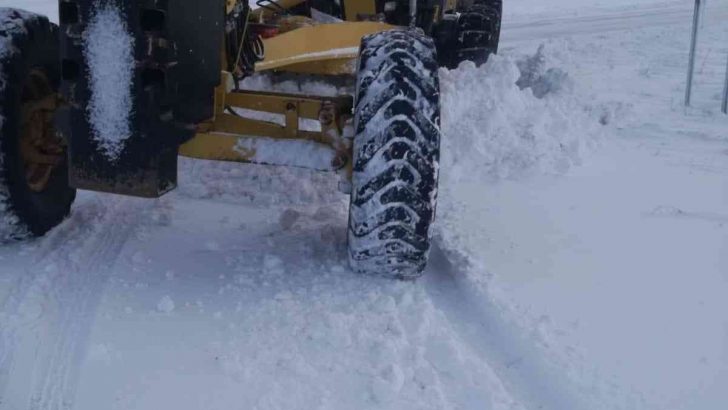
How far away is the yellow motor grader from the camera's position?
3.81 meters

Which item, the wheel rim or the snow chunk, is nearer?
the snow chunk

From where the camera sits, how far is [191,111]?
13.2 ft

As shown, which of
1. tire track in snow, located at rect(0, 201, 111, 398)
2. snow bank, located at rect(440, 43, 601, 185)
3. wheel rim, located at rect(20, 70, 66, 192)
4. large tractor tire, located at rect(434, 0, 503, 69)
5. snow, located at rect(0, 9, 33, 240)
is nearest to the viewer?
tire track in snow, located at rect(0, 201, 111, 398)

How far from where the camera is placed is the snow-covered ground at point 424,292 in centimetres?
353

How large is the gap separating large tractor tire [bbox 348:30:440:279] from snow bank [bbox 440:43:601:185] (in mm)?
2001

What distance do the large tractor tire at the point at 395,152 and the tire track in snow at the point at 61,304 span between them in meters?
1.32

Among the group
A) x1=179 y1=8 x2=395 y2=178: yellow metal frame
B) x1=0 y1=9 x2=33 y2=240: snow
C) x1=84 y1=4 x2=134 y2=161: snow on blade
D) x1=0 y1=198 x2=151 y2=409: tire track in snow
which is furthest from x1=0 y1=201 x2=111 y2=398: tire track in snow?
x1=179 y1=8 x2=395 y2=178: yellow metal frame

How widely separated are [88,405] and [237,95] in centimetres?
200

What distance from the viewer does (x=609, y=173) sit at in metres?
6.63

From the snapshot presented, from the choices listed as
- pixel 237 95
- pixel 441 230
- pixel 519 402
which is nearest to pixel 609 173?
pixel 441 230

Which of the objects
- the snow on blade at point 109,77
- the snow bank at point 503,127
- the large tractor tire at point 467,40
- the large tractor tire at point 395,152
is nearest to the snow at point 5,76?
the snow on blade at point 109,77

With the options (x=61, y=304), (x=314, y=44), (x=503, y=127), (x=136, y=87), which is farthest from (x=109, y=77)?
(x=503, y=127)

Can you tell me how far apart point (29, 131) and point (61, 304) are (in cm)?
118

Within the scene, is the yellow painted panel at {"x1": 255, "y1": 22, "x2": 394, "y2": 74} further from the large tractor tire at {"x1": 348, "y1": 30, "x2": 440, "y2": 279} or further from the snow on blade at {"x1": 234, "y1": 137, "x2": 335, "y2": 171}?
the large tractor tire at {"x1": 348, "y1": 30, "x2": 440, "y2": 279}
